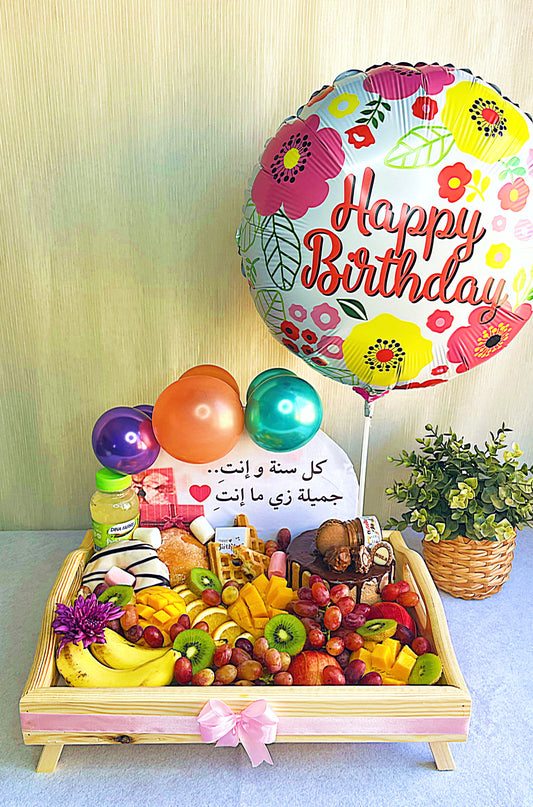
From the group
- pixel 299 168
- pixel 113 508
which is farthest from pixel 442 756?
pixel 299 168

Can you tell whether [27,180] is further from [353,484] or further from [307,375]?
[353,484]

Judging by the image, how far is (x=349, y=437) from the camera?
57.6 inches

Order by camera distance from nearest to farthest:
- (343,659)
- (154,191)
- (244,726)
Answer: (244,726), (343,659), (154,191)

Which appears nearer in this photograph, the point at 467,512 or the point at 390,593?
the point at 390,593

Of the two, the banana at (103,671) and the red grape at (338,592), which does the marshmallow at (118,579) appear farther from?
the red grape at (338,592)

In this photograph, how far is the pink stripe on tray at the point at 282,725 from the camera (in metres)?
0.87

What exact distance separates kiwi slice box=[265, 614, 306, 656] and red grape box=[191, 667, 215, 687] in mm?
111

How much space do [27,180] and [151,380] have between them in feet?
1.51

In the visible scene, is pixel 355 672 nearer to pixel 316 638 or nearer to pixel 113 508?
pixel 316 638

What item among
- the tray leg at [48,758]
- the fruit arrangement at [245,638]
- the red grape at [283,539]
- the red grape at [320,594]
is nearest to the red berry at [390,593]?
the fruit arrangement at [245,638]

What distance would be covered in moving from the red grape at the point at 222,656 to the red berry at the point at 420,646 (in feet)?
0.90

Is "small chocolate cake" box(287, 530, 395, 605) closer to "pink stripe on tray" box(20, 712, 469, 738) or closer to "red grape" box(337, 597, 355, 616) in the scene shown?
"red grape" box(337, 597, 355, 616)

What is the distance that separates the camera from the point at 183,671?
3.00ft

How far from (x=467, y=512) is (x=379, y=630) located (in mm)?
329
